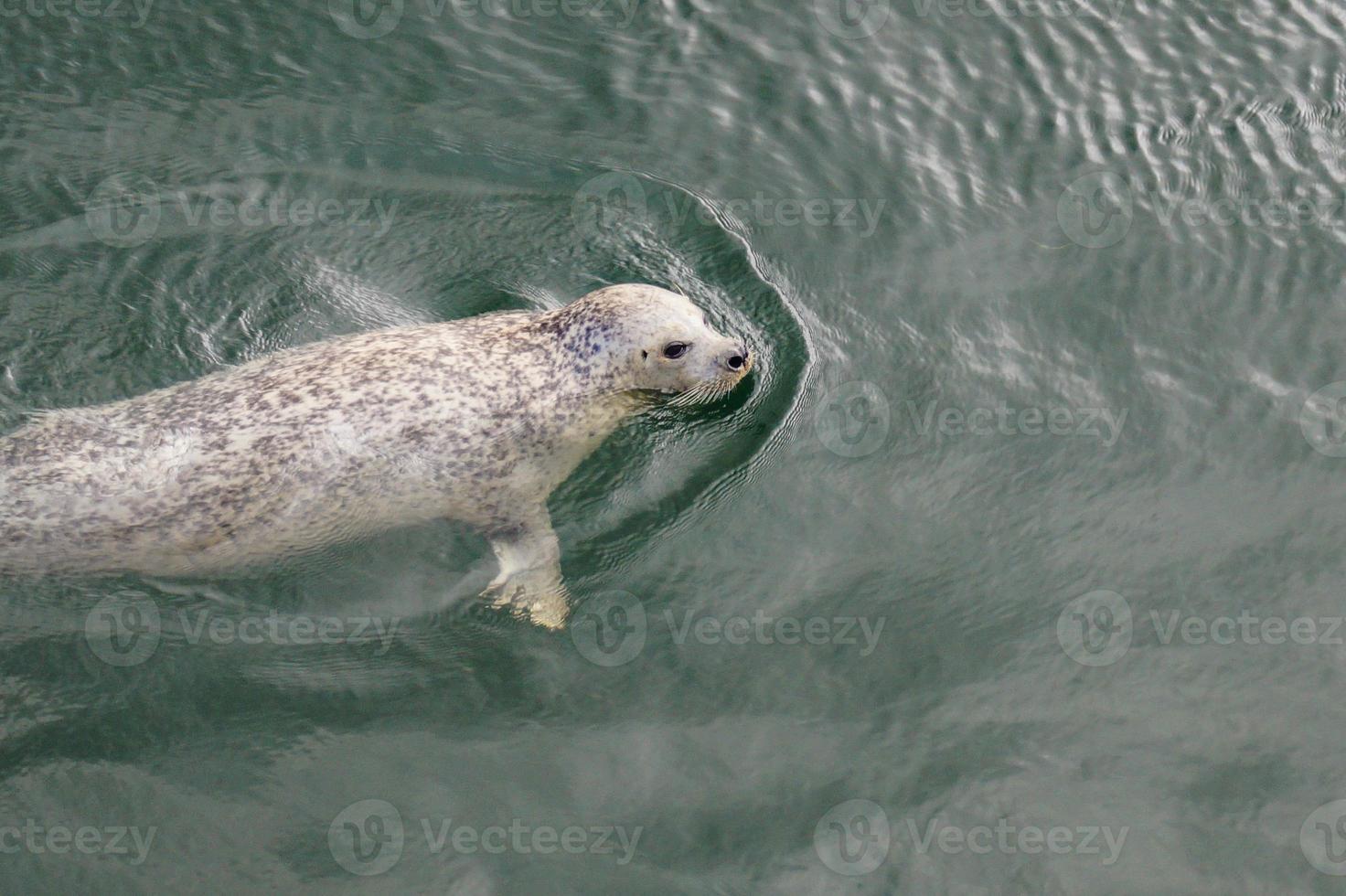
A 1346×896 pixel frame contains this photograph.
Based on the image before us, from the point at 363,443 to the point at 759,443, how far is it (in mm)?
2391

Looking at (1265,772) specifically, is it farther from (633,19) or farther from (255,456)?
(633,19)

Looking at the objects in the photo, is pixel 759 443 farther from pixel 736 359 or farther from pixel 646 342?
pixel 646 342

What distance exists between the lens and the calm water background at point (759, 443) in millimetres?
6180

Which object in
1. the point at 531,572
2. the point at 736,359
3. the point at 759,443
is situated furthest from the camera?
the point at 759,443

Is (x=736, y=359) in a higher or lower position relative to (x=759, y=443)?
higher

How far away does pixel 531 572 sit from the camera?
696 cm

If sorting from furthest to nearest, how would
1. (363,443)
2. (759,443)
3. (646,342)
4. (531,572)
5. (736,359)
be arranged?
(759,443)
(736,359)
(646,342)
(531,572)
(363,443)

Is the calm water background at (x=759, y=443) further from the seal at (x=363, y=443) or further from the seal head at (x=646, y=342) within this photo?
the seal head at (x=646, y=342)

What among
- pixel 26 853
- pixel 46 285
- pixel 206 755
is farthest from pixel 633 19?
pixel 26 853

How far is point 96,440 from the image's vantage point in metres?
6.60

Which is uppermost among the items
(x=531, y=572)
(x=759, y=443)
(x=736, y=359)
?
(x=736, y=359)

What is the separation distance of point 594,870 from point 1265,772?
11.3 feet

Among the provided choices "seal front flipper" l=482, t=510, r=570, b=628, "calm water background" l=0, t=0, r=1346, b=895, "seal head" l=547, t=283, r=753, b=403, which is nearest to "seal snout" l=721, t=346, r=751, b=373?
"seal head" l=547, t=283, r=753, b=403

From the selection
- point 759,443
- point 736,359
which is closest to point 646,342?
point 736,359
